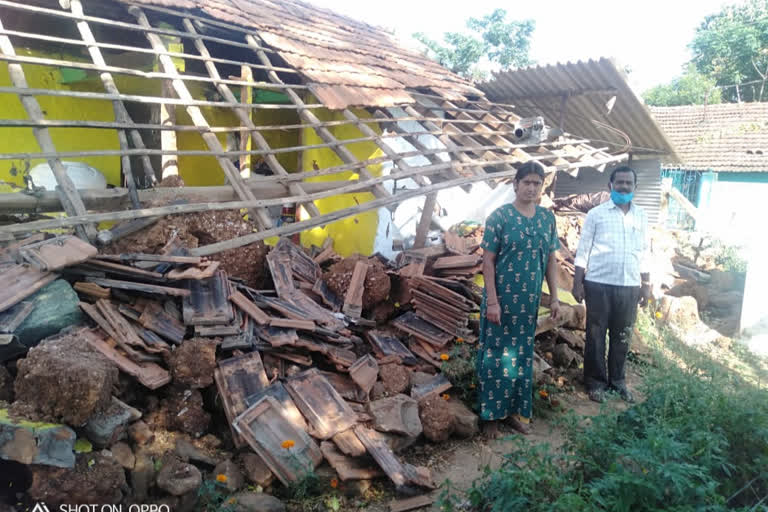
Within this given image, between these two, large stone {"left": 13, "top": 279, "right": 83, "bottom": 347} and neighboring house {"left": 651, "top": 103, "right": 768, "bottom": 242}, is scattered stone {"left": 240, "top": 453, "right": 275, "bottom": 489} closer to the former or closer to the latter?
large stone {"left": 13, "top": 279, "right": 83, "bottom": 347}

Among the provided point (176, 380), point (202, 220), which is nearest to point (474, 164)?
point (202, 220)

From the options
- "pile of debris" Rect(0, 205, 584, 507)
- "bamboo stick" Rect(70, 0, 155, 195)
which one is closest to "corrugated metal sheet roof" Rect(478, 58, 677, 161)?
"pile of debris" Rect(0, 205, 584, 507)

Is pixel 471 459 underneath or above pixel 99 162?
underneath

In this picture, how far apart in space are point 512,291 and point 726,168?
15.3 meters

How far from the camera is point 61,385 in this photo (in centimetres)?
247

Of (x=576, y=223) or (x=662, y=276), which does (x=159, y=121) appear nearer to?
(x=576, y=223)

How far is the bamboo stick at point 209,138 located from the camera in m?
4.21

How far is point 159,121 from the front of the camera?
5.20 m

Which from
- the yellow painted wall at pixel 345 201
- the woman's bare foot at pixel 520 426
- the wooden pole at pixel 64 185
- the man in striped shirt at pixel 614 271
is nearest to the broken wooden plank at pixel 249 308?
the wooden pole at pixel 64 185

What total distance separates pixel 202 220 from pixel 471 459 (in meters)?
3.04

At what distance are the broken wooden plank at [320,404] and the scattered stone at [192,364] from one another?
56 centimetres

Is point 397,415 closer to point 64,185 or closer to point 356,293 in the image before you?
point 356,293

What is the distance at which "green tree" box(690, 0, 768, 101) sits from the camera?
22.8 metres

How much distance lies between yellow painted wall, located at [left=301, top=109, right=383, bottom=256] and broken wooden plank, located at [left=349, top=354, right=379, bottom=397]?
2.94m
